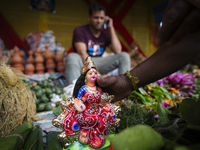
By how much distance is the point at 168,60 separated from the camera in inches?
27.6

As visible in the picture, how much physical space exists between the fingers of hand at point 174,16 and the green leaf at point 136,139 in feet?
1.14

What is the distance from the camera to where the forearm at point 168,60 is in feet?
2.02

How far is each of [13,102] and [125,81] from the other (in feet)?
2.87

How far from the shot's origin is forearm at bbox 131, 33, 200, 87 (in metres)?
0.62

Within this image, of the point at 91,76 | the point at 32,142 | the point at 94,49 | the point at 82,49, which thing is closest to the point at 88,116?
the point at 91,76

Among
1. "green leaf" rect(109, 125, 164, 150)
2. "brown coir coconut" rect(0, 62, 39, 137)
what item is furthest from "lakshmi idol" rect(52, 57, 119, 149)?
"brown coir coconut" rect(0, 62, 39, 137)

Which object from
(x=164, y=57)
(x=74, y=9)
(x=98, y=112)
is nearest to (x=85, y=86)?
(x=98, y=112)

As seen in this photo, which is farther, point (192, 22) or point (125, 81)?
point (125, 81)

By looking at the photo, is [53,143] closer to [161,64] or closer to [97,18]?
[161,64]

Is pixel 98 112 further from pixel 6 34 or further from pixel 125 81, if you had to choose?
pixel 6 34

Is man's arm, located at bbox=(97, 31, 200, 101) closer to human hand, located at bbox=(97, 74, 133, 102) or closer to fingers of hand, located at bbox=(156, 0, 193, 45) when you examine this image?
human hand, located at bbox=(97, 74, 133, 102)

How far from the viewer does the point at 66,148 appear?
0.75 m

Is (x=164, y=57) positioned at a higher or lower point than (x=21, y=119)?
higher

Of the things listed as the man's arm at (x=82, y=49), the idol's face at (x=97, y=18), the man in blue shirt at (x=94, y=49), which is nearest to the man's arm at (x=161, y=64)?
the man in blue shirt at (x=94, y=49)
